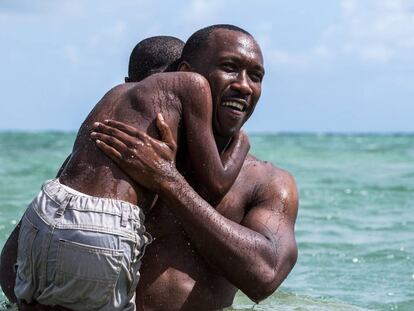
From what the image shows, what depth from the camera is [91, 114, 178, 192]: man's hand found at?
497cm

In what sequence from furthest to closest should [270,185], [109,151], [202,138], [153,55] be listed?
[153,55] → [270,185] → [202,138] → [109,151]

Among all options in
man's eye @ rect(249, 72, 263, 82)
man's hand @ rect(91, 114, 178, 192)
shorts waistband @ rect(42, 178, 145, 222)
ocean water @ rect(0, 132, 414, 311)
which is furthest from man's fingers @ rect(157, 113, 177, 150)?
ocean water @ rect(0, 132, 414, 311)

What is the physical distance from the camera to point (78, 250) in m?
4.70

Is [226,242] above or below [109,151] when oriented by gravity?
below

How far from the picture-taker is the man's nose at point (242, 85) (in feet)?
17.5

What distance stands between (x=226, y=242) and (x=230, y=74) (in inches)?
31.4

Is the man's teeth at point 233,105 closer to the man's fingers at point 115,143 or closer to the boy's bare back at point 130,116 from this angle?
the boy's bare back at point 130,116

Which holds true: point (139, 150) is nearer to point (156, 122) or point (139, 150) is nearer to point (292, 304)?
point (156, 122)

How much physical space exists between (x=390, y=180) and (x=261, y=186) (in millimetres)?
14358

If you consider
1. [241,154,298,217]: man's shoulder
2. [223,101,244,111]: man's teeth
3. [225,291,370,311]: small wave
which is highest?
[223,101,244,111]: man's teeth

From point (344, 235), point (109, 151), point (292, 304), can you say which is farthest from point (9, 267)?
Result: point (344, 235)

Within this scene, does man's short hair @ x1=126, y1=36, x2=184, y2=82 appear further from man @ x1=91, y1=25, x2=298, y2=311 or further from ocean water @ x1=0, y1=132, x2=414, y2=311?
ocean water @ x1=0, y1=132, x2=414, y2=311

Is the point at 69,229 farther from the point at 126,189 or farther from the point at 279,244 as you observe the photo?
the point at 279,244

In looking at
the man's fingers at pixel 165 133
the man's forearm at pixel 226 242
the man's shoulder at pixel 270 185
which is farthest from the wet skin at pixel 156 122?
the man's shoulder at pixel 270 185
